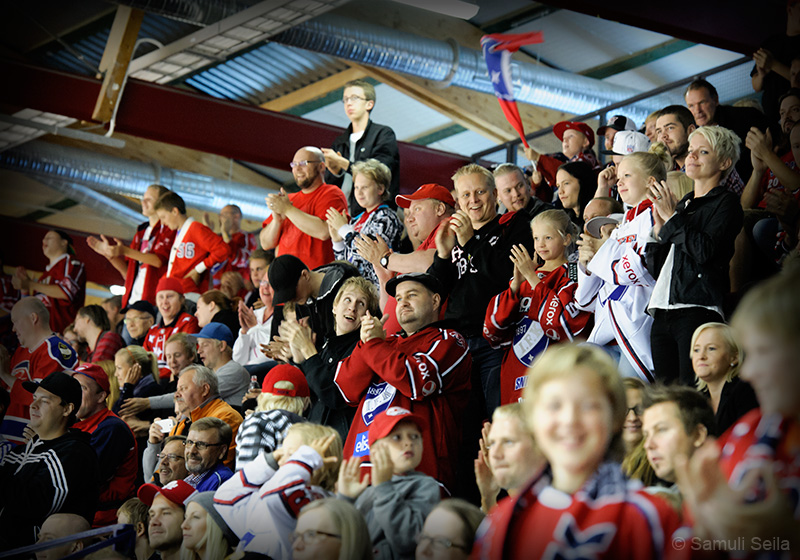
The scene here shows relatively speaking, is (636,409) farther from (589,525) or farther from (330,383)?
(330,383)

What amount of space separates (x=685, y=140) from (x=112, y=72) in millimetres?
5447

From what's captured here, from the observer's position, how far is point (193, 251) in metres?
7.77

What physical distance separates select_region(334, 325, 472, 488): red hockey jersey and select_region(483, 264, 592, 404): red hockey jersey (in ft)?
0.91

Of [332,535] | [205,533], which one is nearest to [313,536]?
[332,535]

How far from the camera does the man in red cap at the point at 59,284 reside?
8500mm

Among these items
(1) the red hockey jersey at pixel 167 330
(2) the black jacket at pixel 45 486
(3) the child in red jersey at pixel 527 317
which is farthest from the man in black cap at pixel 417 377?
(1) the red hockey jersey at pixel 167 330

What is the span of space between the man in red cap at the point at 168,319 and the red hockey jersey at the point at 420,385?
10.4ft

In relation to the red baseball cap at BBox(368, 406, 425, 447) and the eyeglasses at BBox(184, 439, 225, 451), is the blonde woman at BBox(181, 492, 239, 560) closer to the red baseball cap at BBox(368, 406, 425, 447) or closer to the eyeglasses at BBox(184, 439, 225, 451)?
the eyeglasses at BBox(184, 439, 225, 451)

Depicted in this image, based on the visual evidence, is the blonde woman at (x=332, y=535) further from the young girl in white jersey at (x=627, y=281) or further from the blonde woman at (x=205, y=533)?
the young girl in white jersey at (x=627, y=281)

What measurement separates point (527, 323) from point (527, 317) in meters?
0.03

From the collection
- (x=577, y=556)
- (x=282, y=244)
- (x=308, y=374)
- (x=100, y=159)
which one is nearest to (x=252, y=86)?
(x=100, y=159)

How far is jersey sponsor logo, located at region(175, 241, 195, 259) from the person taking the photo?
7754mm

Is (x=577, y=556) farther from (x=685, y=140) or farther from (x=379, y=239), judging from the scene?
(x=685, y=140)

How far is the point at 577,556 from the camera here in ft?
5.97
